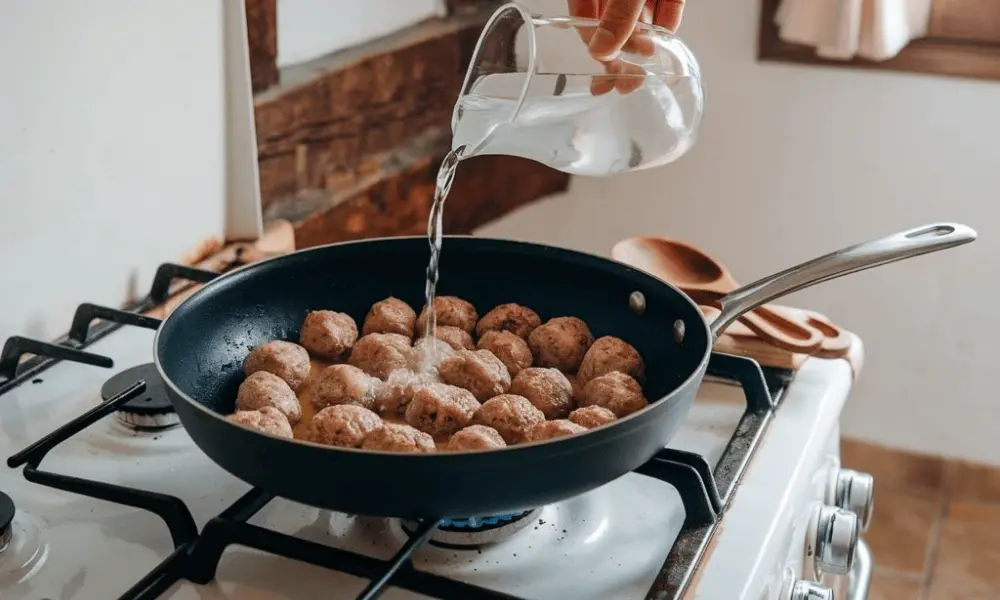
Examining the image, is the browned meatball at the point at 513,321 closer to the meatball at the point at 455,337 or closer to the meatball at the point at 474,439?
the meatball at the point at 455,337

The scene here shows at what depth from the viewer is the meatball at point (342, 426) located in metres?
0.80

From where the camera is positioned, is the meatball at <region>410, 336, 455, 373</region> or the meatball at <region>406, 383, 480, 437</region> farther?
the meatball at <region>410, 336, 455, 373</region>

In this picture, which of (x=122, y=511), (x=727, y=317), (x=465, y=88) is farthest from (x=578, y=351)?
(x=122, y=511)

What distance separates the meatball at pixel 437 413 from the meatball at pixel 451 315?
16cm

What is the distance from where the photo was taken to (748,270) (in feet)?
7.05

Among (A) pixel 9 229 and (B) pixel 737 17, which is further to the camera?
(B) pixel 737 17

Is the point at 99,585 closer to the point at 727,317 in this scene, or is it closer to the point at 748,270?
the point at 727,317

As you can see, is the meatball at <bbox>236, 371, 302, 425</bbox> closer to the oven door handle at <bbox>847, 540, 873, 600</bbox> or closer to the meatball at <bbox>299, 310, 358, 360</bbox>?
the meatball at <bbox>299, 310, 358, 360</bbox>

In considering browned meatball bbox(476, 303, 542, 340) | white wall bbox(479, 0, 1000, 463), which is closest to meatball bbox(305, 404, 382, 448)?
browned meatball bbox(476, 303, 542, 340)

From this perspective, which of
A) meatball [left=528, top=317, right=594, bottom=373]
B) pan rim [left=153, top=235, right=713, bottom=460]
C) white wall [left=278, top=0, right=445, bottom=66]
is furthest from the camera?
white wall [left=278, top=0, right=445, bottom=66]

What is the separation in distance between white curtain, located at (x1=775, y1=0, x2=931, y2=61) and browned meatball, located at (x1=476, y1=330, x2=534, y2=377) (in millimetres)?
1074

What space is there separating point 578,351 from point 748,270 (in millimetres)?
1245

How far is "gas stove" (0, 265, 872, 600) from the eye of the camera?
737mm

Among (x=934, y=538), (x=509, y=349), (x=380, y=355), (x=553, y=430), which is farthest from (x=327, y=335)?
(x=934, y=538)
